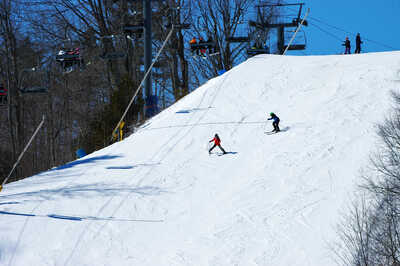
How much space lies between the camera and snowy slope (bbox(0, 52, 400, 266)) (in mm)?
9805

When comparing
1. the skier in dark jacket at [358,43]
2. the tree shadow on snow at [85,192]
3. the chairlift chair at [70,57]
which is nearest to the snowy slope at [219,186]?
the tree shadow on snow at [85,192]

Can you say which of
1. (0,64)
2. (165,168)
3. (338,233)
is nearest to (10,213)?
(165,168)

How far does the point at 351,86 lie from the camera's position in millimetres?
17812

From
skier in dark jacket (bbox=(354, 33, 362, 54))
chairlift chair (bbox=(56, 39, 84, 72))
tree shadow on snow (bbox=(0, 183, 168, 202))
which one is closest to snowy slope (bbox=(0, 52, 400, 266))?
tree shadow on snow (bbox=(0, 183, 168, 202))

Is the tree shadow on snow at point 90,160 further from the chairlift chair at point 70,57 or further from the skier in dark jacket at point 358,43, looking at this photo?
the skier in dark jacket at point 358,43

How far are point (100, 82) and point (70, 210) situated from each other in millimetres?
24219

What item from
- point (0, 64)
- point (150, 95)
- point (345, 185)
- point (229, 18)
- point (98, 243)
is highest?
point (229, 18)

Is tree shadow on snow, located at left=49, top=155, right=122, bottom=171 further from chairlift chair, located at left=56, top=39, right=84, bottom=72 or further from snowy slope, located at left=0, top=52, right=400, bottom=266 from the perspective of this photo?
chairlift chair, located at left=56, top=39, right=84, bottom=72

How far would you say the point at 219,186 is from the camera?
41.7ft

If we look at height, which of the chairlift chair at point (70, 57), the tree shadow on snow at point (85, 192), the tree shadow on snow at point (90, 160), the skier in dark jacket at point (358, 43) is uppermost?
the skier in dark jacket at point (358, 43)

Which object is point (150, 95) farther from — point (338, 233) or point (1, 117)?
point (1, 117)

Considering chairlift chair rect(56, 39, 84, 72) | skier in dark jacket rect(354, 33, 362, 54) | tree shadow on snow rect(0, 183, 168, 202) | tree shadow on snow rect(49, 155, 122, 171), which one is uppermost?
skier in dark jacket rect(354, 33, 362, 54)

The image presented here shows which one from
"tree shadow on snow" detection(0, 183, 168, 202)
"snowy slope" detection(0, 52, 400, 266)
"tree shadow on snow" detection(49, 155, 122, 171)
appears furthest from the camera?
"tree shadow on snow" detection(49, 155, 122, 171)

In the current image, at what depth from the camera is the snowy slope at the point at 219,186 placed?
9805 millimetres
